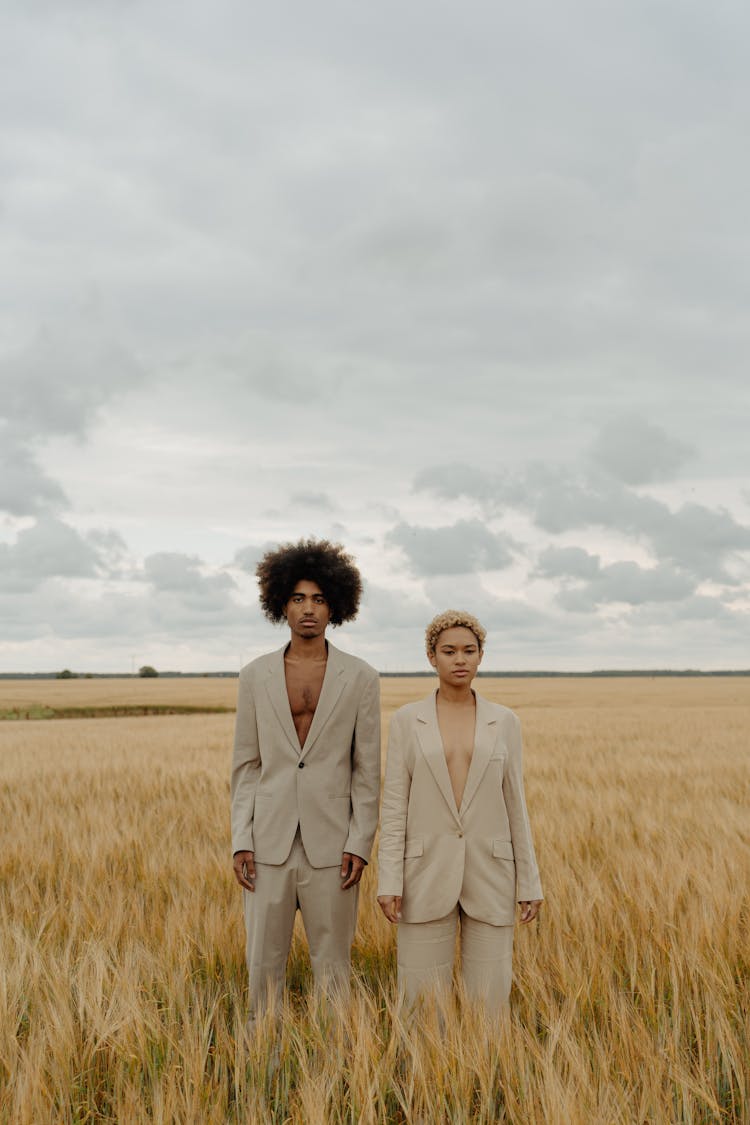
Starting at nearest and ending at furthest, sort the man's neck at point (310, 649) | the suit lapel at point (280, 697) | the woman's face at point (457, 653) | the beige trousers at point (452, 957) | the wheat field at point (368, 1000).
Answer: the wheat field at point (368, 1000)
the beige trousers at point (452, 957)
the woman's face at point (457, 653)
the suit lapel at point (280, 697)
the man's neck at point (310, 649)

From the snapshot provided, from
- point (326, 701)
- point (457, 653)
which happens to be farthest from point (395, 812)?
point (457, 653)

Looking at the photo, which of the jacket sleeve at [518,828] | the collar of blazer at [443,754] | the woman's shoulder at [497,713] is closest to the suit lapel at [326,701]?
the collar of blazer at [443,754]

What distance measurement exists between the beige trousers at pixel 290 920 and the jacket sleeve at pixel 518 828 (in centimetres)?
71

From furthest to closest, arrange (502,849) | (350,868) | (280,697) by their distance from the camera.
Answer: (280,697), (350,868), (502,849)

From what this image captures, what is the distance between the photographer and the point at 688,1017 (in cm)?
324

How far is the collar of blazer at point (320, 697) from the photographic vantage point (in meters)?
3.45

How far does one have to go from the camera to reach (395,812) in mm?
3199

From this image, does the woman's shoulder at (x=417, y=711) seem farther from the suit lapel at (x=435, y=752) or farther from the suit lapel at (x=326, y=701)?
the suit lapel at (x=326, y=701)

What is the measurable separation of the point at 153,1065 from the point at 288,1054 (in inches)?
17.2

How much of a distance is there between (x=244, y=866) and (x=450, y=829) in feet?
2.95

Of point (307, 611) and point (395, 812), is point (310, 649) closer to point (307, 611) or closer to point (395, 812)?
point (307, 611)

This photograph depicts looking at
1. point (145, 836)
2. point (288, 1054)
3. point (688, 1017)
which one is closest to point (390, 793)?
point (288, 1054)

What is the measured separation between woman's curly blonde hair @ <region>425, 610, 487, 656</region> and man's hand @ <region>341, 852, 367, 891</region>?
88 centimetres

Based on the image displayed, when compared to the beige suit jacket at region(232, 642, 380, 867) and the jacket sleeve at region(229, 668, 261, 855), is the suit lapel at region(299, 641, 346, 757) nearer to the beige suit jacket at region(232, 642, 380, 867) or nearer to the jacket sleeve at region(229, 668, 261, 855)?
the beige suit jacket at region(232, 642, 380, 867)
